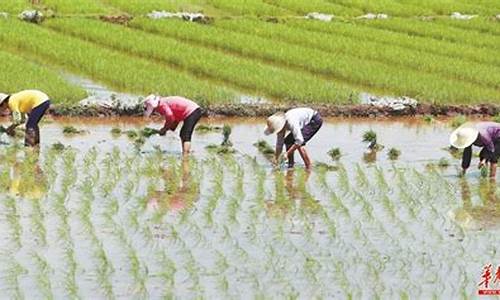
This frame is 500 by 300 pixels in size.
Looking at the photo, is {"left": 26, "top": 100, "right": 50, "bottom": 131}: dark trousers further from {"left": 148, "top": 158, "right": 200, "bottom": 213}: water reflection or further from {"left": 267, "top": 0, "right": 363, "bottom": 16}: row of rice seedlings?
{"left": 267, "top": 0, "right": 363, "bottom": 16}: row of rice seedlings

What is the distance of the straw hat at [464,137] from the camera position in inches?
378

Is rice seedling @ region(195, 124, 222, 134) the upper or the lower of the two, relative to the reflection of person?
upper

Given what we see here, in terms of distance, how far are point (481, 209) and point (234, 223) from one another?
1974mm

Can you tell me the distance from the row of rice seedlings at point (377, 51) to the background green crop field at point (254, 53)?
0.02 metres

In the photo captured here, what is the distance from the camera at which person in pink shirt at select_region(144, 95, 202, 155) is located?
10547 mm

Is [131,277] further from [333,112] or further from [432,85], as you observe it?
[432,85]

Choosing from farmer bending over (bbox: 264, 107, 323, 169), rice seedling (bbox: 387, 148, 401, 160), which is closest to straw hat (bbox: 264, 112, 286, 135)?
farmer bending over (bbox: 264, 107, 323, 169)

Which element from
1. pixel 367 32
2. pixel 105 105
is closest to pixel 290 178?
pixel 105 105

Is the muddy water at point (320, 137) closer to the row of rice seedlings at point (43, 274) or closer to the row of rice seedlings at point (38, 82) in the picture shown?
the row of rice seedlings at point (38, 82)

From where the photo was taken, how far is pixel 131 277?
6617 millimetres

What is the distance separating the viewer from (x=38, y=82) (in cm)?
1395

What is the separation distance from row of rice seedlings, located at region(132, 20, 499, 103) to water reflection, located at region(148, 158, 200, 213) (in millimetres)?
5402

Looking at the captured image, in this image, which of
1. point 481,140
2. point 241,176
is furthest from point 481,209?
point 241,176

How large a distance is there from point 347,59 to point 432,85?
1.89 m
